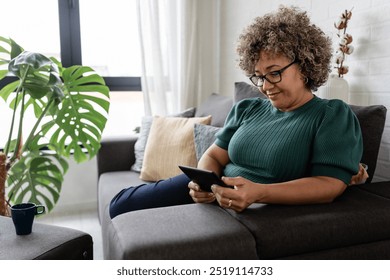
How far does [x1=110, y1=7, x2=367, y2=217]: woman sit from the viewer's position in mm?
1012

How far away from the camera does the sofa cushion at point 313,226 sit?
90 cm

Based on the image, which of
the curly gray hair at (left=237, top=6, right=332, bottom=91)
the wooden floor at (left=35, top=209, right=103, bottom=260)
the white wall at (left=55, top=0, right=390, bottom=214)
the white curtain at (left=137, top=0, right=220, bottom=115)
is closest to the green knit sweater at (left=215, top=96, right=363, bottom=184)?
the curly gray hair at (left=237, top=6, right=332, bottom=91)

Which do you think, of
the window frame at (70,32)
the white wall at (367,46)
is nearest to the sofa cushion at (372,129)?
the white wall at (367,46)

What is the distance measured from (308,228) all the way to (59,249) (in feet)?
2.43

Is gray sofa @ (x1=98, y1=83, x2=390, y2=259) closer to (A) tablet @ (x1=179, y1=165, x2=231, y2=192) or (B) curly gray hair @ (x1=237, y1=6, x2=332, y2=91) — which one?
(A) tablet @ (x1=179, y1=165, x2=231, y2=192)

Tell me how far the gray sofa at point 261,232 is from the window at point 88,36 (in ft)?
6.67

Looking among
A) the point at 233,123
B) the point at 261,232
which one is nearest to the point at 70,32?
the point at 233,123

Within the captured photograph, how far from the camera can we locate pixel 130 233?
0.87 meters

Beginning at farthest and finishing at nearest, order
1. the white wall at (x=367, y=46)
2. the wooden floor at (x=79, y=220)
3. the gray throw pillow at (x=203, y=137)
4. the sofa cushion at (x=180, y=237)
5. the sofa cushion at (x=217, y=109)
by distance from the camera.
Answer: the wooden floor at (x=79, y=220)
the sofa cushion at (x=217, y=109)
the gray throw pillow at (x=203, y=137)
the white wall at (x=367, y=46)
the sofa cushion at (x=180, y=237)

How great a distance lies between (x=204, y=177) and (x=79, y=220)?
166cm

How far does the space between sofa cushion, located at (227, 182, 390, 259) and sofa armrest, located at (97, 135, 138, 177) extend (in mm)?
1344

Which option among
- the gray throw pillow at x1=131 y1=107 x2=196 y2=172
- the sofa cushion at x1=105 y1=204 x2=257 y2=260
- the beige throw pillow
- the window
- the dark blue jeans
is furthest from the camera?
the window

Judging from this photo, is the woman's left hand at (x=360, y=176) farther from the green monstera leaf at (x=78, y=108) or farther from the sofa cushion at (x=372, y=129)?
the green monstera leaf at (x=78, y=108)

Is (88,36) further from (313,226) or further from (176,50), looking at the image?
(313,226)
